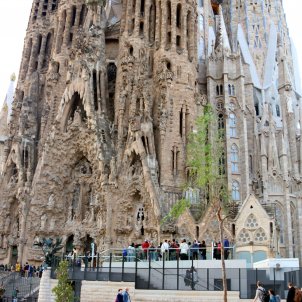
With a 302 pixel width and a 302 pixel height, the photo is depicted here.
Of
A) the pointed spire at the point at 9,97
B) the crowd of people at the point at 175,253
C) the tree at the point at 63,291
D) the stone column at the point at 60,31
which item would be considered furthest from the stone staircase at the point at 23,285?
the pointed spire at the point at 9,97

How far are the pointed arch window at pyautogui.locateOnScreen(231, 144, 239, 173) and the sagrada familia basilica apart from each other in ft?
0.31

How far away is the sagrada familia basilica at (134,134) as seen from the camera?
3125 cm

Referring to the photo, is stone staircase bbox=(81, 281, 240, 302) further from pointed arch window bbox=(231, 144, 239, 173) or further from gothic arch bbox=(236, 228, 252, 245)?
pointed arch window bbox=(231, 144, 239, 173)

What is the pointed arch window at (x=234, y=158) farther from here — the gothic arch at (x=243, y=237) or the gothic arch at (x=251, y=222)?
the gothic arch at (x=243, y=237)

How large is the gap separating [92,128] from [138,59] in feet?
24.0

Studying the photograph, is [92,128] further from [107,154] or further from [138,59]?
[138,59]

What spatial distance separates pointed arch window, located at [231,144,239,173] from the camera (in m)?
38.5

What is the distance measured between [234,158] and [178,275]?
73.2 ft

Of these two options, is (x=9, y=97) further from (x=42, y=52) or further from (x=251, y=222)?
(x=251, y=222)

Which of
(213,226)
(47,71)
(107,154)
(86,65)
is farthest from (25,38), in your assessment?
(213,226)

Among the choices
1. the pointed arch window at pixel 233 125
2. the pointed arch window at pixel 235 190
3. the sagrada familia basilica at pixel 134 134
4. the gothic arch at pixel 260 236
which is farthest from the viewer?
the pointed arch window at pixel 233 125

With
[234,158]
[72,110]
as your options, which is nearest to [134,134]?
[72,110]

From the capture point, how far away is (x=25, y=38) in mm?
46094

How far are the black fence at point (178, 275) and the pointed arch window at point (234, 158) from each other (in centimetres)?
2004
